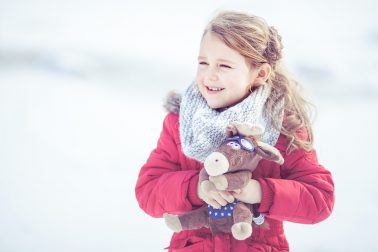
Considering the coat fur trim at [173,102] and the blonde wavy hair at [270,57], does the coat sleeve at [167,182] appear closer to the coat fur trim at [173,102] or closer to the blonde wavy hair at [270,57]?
the coat fur trim at [173,102]

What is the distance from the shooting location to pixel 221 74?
1.23 metres

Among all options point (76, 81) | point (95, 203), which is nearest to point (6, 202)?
point (95, 203)

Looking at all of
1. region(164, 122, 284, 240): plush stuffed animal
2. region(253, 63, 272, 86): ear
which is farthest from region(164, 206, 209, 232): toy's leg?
region(253, 63, 272, 86): ear

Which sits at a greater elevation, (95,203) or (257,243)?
(95,203)

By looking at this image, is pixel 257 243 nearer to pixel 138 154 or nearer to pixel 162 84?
pixel 138 154

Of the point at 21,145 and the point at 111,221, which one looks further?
the point at 21,145

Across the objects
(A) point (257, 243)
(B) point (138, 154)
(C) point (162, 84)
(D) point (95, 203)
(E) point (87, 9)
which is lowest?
(A) point (257, 243)

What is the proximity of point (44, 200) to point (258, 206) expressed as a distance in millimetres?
1097

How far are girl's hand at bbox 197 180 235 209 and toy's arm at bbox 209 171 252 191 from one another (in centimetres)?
2

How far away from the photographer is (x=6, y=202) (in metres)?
1.97

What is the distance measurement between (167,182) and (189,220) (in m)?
0.12

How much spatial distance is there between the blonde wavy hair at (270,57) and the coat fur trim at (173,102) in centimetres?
20

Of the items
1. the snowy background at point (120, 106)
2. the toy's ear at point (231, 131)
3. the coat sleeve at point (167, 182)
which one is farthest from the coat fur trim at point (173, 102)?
the snowy background at point (120, 106)

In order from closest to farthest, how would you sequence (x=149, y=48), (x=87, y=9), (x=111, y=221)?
(x=111, y=221), (x=149, y=48), (x=87, y=9)
